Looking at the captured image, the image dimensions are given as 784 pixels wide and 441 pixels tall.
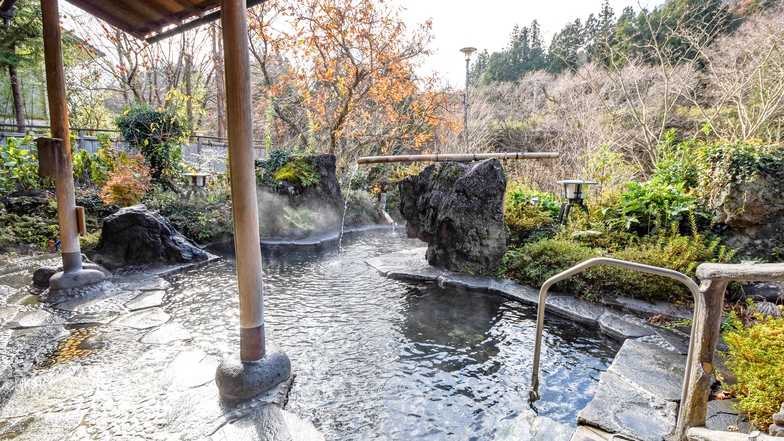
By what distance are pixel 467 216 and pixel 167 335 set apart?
426cm

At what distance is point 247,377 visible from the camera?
2.58m

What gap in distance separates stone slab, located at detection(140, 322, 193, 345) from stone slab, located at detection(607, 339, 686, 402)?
155 inches

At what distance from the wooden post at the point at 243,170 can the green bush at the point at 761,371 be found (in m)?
3.19

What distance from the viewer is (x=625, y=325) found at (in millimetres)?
3928

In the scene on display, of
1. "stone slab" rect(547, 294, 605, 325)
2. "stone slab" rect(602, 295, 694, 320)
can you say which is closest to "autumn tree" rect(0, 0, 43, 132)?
"stone slab" rect(547, 294, 605, 325)

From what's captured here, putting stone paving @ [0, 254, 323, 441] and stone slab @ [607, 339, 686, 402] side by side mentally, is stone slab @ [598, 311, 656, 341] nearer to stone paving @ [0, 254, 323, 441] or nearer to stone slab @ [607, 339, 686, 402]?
stone slab @ [607, 339, 686, 402]

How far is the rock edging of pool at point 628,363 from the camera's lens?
2383mm

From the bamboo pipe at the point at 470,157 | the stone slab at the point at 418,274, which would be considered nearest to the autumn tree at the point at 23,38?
the bamboo pipe at the point at 470,157

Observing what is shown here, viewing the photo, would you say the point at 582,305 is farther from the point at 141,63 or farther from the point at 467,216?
the point at 141,63

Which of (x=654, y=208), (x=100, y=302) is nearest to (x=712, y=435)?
(x=654, y=208)

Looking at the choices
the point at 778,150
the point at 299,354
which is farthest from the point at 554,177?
the point at 299,354

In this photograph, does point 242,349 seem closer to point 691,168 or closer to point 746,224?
point 746,224

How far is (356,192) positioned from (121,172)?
242 inches

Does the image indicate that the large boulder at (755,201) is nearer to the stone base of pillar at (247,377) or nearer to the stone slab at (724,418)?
the stone slab at (724,418)
